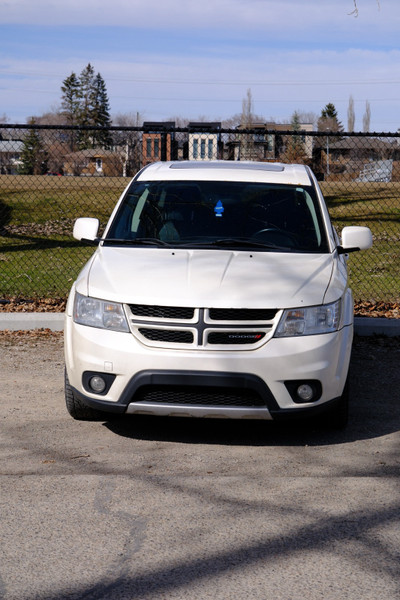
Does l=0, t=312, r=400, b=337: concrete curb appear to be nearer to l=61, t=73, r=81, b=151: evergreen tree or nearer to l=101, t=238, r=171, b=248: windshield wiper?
l=101, t=238, r=171, b=248: windshield wiper

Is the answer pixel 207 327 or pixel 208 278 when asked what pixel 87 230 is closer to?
pixel 208 278

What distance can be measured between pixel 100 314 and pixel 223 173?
2.13 metres

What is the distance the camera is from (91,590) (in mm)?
3172

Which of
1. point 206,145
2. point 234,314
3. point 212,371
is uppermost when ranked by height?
point 206,145

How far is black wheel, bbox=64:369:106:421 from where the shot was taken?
547 cm

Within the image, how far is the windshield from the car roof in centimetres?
6

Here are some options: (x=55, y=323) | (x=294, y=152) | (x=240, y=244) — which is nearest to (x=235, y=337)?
(x=240, y=244)

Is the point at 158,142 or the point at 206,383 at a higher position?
the point at 158,142

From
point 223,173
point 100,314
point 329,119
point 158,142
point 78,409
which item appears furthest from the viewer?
point 329,119

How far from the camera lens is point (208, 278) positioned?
16.8 ft

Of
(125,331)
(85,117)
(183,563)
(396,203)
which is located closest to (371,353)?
(125,331)

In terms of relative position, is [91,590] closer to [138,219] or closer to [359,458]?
[359,458]

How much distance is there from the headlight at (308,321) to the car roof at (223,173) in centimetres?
181

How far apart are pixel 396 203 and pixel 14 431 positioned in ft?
80.8
